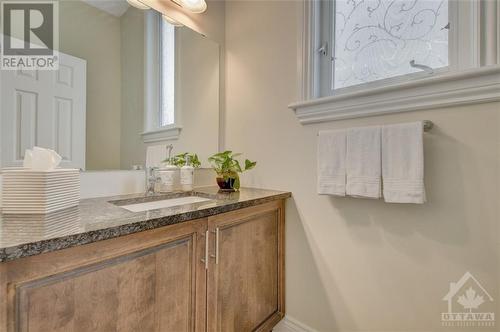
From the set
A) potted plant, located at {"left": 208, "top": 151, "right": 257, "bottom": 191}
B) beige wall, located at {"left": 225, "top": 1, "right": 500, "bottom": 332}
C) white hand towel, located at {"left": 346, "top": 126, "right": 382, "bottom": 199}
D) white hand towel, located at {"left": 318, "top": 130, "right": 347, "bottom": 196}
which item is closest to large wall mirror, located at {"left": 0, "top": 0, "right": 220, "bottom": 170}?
potted plant, located at {"left": 208, "top": 151, "right": 257, "bottom": 191}

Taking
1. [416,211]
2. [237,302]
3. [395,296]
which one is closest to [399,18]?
[416,211]

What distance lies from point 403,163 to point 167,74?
130 cm

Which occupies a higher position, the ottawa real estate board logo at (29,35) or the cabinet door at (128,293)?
the ottawa real estate board logo at (29,35)

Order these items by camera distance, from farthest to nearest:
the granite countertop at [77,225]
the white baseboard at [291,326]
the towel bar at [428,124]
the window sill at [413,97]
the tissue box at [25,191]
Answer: the white baseboard at [291,326], the towel bar at [428,124], the window sill at [413,97], the tissue box at [25,191], the granite countertop at [77,225]

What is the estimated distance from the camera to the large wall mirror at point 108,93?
91 cm

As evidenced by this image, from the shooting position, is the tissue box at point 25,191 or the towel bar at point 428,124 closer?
the tissue box at point 25,191

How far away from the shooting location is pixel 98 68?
1.10 meters

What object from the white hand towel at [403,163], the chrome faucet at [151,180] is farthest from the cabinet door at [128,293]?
the white hand towel at [403,163]

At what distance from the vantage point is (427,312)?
100 centimetres

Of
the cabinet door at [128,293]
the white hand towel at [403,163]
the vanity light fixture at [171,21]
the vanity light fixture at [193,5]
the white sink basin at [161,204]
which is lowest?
the cabinet door at [128,293]

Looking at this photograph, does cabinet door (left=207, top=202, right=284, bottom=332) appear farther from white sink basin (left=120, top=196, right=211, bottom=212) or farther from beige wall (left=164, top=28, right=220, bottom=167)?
beige wall (left=164, top=28, right=220, bottom=167)

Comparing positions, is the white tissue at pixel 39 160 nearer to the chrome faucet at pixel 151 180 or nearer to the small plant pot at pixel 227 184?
the chrome faucet at pixel 151 180

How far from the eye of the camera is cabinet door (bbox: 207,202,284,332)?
3.24 feet

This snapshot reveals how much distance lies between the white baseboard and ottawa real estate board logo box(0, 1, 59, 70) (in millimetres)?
1688
